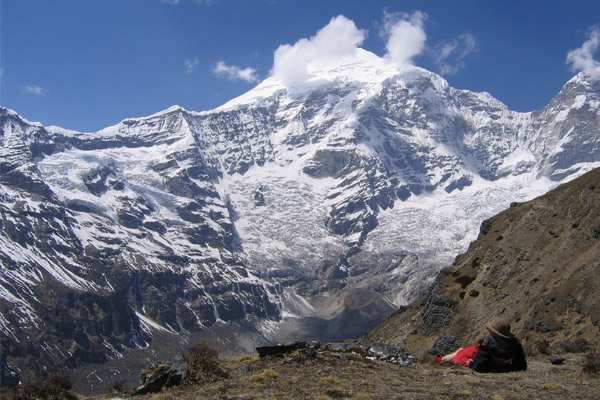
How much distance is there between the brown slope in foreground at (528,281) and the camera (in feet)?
181

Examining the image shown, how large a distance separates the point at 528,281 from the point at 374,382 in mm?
55605

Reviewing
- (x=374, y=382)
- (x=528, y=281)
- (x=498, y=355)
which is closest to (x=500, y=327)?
(x=498, y=355)

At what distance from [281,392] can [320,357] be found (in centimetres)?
608

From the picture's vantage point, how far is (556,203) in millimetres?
83688

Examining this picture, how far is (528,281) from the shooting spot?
71688 mm

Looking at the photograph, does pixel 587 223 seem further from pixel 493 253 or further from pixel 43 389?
pixel 43 389

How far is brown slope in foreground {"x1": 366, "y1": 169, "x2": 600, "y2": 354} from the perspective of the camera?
5512cm

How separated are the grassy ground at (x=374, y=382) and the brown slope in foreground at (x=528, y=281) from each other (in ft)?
88.4

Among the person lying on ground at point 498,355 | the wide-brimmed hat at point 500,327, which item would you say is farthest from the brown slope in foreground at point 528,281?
the wide-brimmed hat at point 500,327

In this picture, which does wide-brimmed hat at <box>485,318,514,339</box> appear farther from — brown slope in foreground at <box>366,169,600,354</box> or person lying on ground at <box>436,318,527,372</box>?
brown slope in foreground at <box>366,169,600,354</box>

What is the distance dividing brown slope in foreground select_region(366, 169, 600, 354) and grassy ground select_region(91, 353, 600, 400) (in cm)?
2695

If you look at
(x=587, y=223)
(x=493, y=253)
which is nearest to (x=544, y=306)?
(x=587, y=223)

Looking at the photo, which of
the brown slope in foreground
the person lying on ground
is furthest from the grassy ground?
the brown slope in foreground

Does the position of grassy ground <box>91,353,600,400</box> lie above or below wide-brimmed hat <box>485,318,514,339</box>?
below
